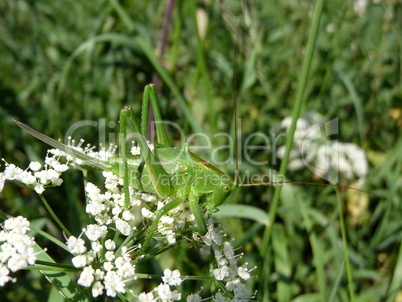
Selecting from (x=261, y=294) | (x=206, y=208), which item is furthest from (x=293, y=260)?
(x=206, y=208)

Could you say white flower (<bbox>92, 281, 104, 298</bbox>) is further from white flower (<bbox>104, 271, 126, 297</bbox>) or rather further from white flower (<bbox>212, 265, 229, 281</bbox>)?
white flower (<bbox>212, 265, 229, 281</bbox>)

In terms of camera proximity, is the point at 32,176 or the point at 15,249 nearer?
the point at 15,249

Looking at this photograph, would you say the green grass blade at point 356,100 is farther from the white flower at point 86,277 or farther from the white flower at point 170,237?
the white flower at point 86,277

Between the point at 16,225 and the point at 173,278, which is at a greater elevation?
the point at 16,225

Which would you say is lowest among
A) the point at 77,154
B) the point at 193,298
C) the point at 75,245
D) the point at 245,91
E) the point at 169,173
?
the point at 193,298

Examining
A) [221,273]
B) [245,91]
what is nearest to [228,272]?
[221,273]

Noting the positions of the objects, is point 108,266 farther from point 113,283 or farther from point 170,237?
point 170,237
